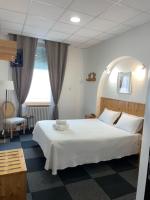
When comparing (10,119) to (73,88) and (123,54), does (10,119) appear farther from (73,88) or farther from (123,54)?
(123,54)

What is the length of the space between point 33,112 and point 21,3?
2.96 meters

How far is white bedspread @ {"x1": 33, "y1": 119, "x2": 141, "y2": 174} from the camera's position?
258cm

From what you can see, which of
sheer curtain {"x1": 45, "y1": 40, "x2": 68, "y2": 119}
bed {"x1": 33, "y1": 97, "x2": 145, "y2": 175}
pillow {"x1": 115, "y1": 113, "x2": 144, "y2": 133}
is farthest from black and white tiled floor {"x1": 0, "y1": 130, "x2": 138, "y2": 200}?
sheer curtain {"x1": 45, "y1": 40, "x2": 68, "y2": 119}

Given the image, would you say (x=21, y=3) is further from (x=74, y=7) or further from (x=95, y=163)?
(x=95, y=163)

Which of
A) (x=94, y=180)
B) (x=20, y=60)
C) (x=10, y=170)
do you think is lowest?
(x=94, y=180)

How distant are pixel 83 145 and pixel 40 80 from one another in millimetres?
2844

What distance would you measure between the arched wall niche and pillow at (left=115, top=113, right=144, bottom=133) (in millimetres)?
393

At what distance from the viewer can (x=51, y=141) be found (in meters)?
2.59

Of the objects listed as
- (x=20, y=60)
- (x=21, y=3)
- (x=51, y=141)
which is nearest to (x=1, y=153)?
(x=51, y=141)

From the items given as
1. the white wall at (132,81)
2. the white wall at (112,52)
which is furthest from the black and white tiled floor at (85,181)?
the white wall at (112,52)

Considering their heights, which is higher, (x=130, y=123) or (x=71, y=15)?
(x=71, y=15)

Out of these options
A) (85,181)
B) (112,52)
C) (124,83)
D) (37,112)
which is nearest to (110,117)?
(124,83)

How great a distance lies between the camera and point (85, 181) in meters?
2.51

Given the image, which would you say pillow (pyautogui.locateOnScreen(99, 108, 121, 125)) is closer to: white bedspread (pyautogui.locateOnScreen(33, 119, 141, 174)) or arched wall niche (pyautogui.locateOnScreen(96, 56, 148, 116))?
arched wall niche (pyautogui.locateOnScreen(96, 56, 148, 116))
